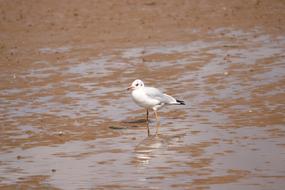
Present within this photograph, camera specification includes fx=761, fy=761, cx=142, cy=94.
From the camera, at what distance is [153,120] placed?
40.8 ft

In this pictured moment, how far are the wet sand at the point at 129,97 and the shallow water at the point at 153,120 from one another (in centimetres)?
2

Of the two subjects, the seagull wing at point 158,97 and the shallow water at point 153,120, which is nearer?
the shallow water at point 153,120

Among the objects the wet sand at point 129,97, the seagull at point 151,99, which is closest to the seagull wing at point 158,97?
the seagull at point 151,99

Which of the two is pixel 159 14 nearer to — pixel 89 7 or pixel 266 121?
pixel 89 7

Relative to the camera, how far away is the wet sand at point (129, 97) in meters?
9.05

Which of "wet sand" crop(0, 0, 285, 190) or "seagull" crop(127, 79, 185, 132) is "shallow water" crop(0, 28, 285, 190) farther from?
"seagull" crop(127, 79, 185, 132)

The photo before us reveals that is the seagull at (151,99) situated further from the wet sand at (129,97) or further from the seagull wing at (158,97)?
the wet sand at (129,97)

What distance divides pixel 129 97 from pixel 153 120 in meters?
1.82

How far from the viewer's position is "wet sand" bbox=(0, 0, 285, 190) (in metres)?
9.05

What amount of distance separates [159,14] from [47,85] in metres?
7.93

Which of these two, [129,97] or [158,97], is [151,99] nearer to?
[158,97]

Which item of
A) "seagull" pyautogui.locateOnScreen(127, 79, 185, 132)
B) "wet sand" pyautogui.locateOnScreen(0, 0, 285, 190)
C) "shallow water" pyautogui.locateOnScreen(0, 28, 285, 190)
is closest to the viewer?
"shallow water" pyautogui.locateOnScreen(0, 28, 285, 190)

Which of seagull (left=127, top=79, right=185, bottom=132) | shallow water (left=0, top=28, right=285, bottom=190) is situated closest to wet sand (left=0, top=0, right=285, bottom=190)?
shallow water (left=0, top=28, right=285, bottom=190)

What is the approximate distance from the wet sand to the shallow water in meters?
0.02
